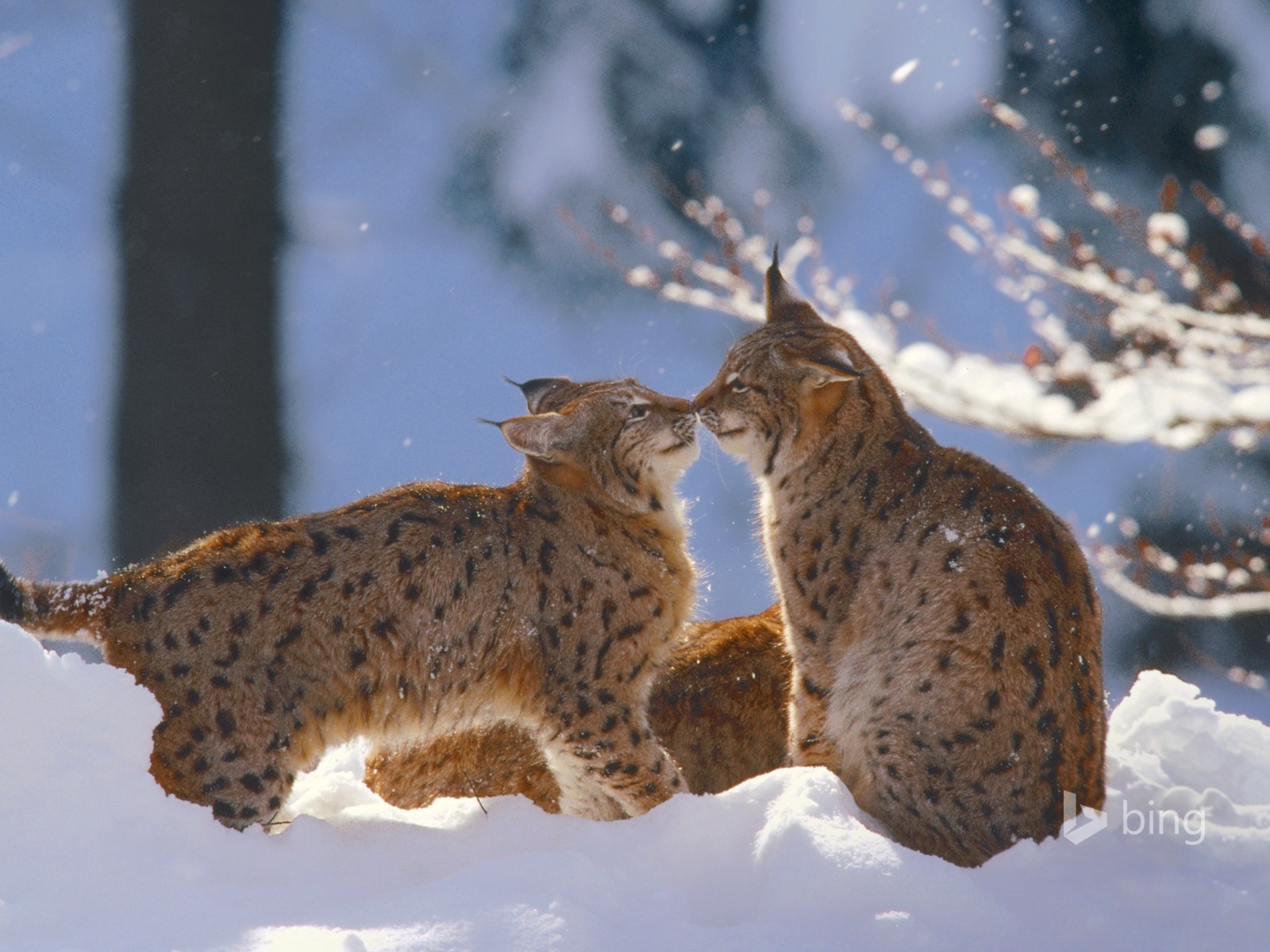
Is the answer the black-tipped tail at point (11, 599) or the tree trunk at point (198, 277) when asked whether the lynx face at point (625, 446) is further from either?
the tree trunk at point (198, 277)

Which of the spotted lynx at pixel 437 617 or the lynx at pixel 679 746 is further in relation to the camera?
the lynx at pixel 679 746

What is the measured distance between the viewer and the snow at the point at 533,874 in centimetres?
298

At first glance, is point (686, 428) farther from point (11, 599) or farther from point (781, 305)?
point (11, 599)

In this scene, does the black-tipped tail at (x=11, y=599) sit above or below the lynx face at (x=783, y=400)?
below

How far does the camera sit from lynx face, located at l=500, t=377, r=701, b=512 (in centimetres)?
462

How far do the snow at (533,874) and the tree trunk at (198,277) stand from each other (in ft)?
10.4

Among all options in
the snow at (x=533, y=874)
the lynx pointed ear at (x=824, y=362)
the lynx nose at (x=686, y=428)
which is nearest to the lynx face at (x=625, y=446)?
the lynx nose at (x=686, y=428)

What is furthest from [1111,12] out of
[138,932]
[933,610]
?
[138,932]

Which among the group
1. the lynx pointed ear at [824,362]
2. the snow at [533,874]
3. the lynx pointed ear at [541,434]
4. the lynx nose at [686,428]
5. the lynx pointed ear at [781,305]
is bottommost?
the snow at [533,874]

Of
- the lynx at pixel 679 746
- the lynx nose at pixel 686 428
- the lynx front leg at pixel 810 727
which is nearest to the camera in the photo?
the lynx front leg at pixel 810 727

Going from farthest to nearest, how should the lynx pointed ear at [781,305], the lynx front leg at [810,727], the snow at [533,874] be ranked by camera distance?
the lynx pointed ear at [781,305] → the lynx front leg at [810,727] → the snow at [533,874]

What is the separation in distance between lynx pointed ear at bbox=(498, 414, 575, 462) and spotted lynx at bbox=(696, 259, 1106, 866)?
1.97ft

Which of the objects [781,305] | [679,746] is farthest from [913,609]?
[781,305]

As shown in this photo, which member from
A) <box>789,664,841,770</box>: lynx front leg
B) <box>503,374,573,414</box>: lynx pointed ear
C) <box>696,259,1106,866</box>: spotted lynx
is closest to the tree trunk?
<box>503,374,573,414</box>: lynx pointed ear
